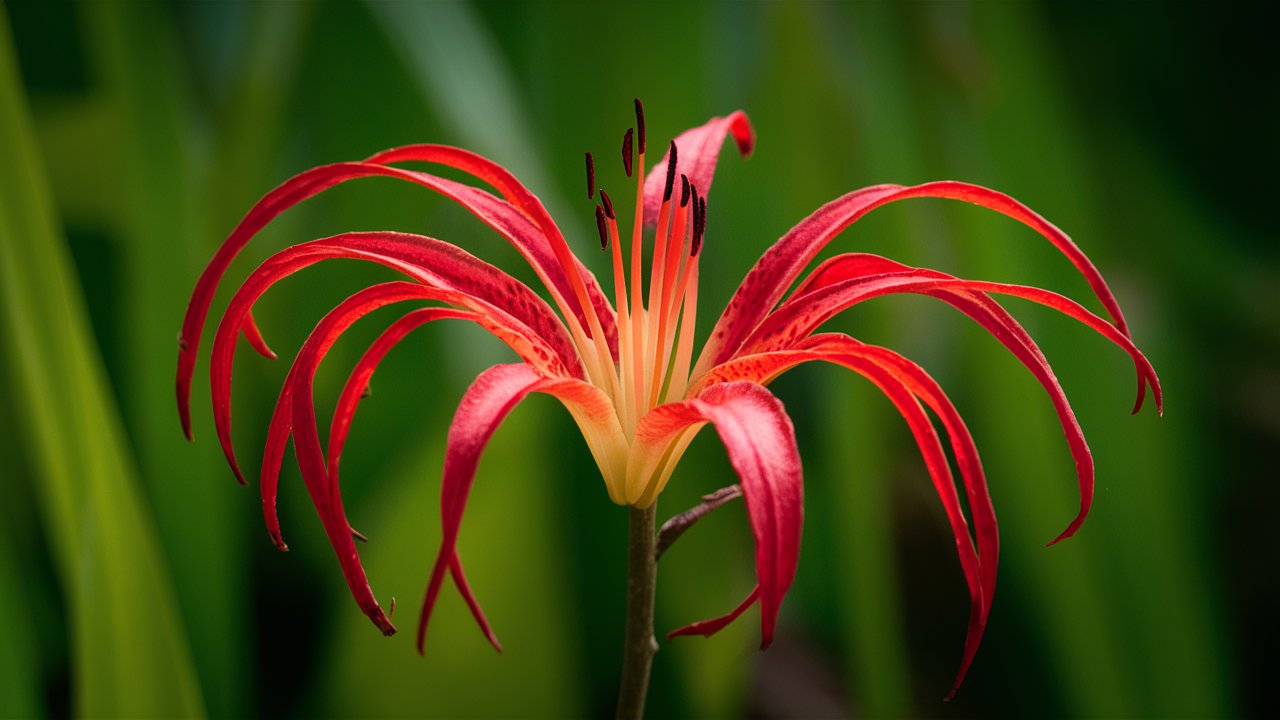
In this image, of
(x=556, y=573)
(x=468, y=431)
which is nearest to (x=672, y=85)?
(x=556, y=573)

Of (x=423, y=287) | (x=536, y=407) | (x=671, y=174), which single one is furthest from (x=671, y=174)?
(x=536, y=407)

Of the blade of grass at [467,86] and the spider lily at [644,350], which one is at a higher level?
the blade of grass at [467,86]

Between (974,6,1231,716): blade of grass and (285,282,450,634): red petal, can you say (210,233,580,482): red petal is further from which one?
(974,6,1231,716): blade of grass

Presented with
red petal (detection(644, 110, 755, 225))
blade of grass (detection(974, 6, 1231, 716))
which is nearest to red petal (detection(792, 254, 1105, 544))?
red petal (detection(644, 110, 755, 225))

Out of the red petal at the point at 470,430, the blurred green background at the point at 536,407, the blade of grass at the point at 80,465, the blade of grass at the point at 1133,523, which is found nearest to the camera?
the red petal at the point at 470,430

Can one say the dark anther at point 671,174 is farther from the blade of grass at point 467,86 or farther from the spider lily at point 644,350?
the blade of grass at point 467,86

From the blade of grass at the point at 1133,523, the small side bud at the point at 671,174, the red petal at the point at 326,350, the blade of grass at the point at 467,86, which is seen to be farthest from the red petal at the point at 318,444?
the blade of grass at the point at 1133,523

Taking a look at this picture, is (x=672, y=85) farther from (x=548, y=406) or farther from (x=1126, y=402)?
(x=1126, y=402)
